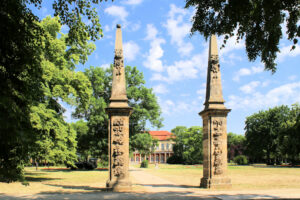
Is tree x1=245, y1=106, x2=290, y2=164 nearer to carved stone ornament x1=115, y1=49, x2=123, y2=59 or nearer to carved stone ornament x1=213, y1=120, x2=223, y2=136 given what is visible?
carved stone ornament x1=213, y1=120, x2=223, y2=136

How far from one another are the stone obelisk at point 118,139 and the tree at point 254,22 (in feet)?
22.2

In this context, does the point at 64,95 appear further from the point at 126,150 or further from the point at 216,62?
the point at 216,62

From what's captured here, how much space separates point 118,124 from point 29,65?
6.70 meters

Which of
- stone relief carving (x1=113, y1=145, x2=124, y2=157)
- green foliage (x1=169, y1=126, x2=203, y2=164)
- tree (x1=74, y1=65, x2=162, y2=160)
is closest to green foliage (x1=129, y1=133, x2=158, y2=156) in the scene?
tree (x1=74, y1=65, x2=162, y2=160)

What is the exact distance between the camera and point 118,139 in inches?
535

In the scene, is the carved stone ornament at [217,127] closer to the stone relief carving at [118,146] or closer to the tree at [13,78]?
the stone relief carving at [118,146]

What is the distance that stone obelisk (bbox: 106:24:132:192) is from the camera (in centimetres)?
1330

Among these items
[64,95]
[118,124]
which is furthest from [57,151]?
[118,124]

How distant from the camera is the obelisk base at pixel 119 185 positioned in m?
13.1

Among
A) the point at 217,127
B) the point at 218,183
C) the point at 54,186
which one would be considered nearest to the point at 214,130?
the point at 217,127

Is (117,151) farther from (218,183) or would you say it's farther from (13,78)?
(13,78)

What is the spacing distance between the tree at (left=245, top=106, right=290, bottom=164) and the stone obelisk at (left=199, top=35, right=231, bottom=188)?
1805 inches

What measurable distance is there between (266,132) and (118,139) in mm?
52085

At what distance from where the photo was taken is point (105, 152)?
34.7m
